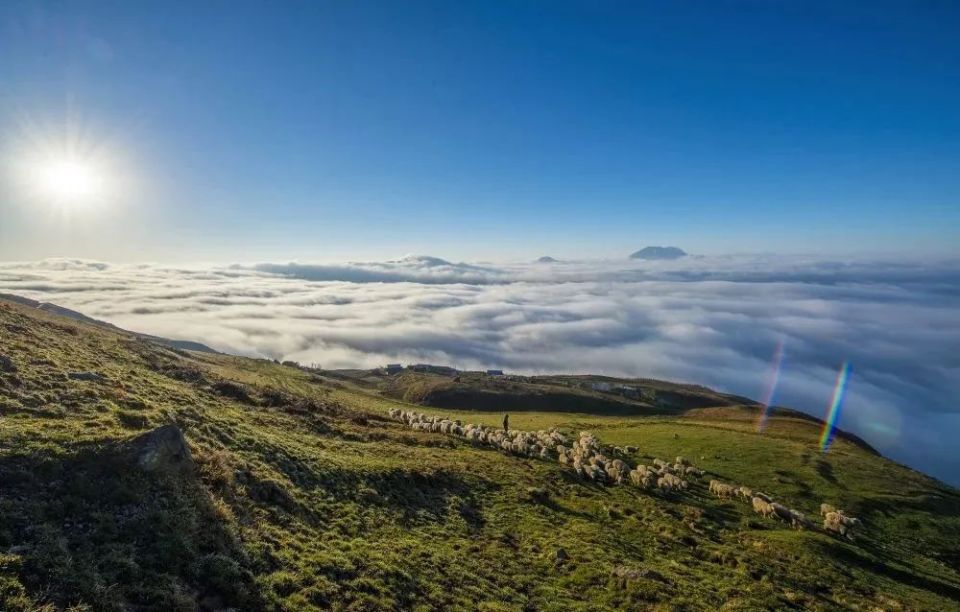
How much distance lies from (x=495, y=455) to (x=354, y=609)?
29.3 m

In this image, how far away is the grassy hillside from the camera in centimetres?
1312

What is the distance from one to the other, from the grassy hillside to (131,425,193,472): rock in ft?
1.52

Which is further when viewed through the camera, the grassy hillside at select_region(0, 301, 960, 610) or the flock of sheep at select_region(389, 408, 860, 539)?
the flock of sheep at select_region(389, 408, 860, 539)

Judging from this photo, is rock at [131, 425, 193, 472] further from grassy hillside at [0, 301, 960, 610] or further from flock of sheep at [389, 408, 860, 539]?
flock of sheep at [389, 408, 860, 539]

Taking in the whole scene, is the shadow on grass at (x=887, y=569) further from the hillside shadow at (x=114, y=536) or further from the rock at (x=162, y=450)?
the rock at (x=162, y=450)

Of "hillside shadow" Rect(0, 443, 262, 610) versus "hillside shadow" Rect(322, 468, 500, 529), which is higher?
"hillside shadow" Rect(0, 443, 262, 610)

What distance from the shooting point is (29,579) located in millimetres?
10445

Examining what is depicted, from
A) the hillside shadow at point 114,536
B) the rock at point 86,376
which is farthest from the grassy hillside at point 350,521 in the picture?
the rock at point 86,376

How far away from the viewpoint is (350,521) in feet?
70.9

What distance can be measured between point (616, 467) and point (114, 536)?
3788cm

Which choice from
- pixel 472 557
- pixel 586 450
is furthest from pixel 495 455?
pixel 472 557

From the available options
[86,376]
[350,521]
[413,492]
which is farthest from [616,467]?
[86,376]

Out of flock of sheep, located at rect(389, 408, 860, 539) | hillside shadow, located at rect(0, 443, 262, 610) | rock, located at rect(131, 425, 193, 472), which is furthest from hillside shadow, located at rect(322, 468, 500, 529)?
flock of sheep, located at rect(389, 408, 860, 539)

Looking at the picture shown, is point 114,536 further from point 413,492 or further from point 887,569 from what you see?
point 887,569
